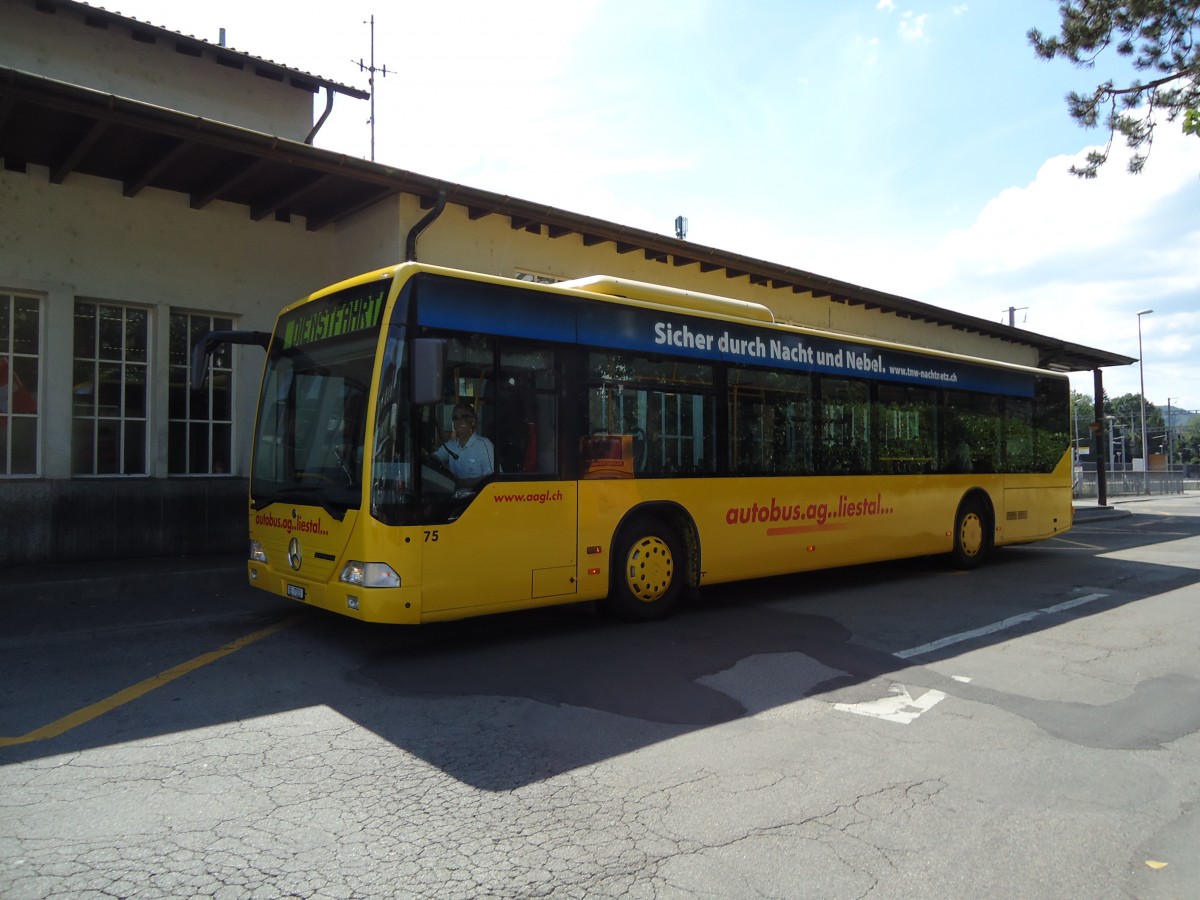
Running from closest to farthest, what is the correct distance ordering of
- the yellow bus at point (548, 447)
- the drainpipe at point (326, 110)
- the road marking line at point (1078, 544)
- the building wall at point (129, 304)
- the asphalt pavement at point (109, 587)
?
the yellow bus at point (548, 447) → the asphalt pavement at point (109, 587) → the building wall at point (129, 304) → the drainpipe at point (326, 110) → the road marking line at point (1078, 544)

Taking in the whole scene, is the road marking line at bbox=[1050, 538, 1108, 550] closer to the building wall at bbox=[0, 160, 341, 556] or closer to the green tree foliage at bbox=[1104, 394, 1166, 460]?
the building wall at bbox=[0, 160, 341, 556]

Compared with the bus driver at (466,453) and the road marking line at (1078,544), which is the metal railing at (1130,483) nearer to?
the road marking line at (1078,544)

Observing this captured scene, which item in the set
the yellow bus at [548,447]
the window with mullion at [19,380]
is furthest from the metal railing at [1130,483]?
the window with mullion at [19,380]

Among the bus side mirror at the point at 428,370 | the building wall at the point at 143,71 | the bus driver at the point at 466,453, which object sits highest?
the building wall at the point at 143,71

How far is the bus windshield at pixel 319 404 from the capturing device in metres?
6.33

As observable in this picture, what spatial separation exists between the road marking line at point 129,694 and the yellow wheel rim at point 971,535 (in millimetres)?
9312

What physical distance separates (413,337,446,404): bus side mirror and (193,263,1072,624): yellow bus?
0.05 feet

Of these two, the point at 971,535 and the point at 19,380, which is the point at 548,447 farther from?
the point at 971,535

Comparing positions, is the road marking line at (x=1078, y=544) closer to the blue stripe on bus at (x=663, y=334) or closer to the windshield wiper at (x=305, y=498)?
the blue stripe on bus at (x=663, y=334)

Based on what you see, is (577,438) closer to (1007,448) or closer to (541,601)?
(541,601)

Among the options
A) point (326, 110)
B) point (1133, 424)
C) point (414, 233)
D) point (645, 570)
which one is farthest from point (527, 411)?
point (1133, 424)

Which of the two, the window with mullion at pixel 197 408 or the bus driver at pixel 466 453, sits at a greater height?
the window with mullion at pixel 197 408

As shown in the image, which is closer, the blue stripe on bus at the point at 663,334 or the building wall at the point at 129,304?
the blue stripe on bus at the point at 663,334

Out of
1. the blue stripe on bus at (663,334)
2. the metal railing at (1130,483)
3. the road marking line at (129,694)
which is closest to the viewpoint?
the road marking line at (129,694)
